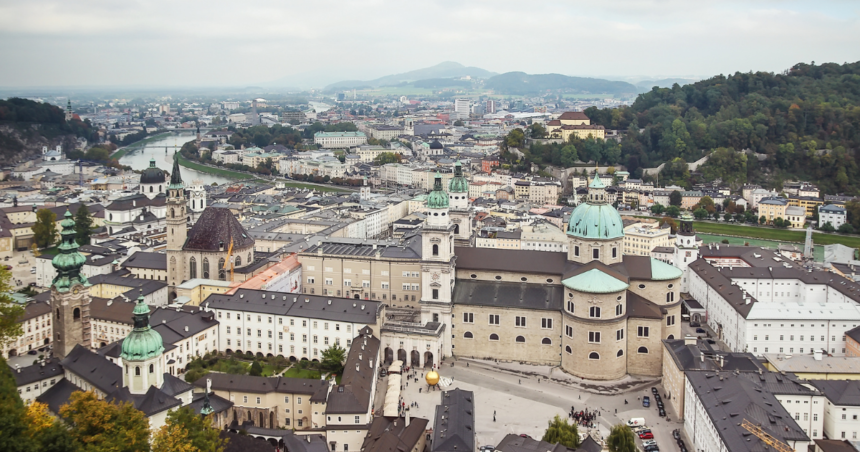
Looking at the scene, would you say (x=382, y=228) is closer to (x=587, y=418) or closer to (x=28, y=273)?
(x=28, y=273)

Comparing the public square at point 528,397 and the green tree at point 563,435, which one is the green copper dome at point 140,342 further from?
the green tree at point 563,435

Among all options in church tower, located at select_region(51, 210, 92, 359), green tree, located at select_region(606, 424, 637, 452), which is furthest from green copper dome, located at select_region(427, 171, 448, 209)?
church tower, located at select_region(51, 210, 92, 359)

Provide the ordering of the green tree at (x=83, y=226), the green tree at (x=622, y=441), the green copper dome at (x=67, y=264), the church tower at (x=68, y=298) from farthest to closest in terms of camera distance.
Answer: the green tree at (x=83, y=226), the church tower at (x=68, y=298), the green copper dome at (x=67, y=264), the green tree at (x=622, y=441)

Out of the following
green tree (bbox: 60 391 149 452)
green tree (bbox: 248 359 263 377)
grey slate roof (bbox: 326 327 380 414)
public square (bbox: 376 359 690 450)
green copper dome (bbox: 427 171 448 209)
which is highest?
green copper dome (bbox: 427 171 448 209)

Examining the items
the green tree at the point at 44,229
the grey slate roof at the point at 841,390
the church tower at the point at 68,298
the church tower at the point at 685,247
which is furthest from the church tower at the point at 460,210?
the green tree at the point at 44,229

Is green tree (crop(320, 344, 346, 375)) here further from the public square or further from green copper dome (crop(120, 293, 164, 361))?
green copper dome (crop(120, 293, 164, 361))

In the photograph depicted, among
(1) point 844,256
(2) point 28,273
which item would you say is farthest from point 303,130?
(1) point 844,256
